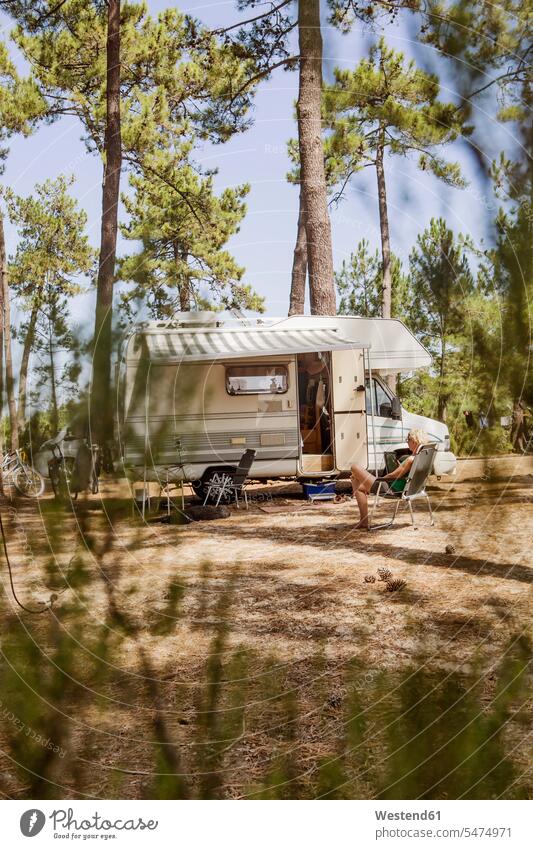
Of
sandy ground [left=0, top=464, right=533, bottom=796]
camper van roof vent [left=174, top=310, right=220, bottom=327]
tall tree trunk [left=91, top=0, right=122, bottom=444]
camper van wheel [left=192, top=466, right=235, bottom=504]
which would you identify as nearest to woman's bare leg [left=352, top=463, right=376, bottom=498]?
camper van wheel [left=192, top=466, right=235, bottom=504]

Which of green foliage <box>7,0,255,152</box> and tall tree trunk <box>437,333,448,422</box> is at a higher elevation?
green foliage <box>7,0,255,152</box>

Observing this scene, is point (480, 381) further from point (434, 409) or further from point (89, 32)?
point (89, 32)

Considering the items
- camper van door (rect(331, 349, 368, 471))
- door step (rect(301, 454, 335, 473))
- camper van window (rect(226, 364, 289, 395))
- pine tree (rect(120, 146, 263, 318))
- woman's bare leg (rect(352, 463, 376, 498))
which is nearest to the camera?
pine tree (rect(120, 146, 263, 318))

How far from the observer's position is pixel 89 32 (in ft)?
2.68

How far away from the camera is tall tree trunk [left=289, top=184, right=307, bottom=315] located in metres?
0.75

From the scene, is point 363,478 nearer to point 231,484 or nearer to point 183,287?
point 231,484

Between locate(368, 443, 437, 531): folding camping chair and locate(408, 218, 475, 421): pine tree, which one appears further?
locate(368, 443, 437, 531): folding camping chair

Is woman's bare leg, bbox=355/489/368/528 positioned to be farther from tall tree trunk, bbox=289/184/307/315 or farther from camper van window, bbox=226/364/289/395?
camper van window, bbox=226/364/289/395

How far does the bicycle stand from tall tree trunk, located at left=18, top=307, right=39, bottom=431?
0.02 m

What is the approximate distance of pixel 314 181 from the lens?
827mm

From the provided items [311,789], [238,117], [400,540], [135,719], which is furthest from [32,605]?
[400,540]

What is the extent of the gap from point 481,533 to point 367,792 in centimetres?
19
